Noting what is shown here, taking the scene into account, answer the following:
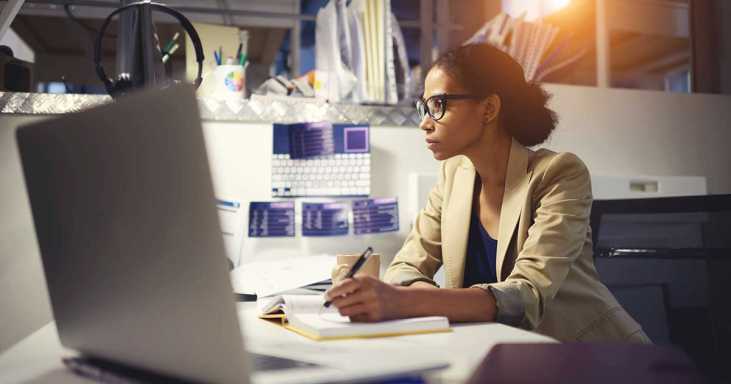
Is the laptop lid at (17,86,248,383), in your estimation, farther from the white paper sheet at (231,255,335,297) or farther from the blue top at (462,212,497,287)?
the blue top at (462,212,497,287)

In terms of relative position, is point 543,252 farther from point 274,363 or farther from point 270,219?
point 270,219

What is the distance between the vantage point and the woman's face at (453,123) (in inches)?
54.4

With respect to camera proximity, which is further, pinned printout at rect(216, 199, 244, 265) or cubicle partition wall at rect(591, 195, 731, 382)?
pinned printout at rect(216, 199, 244, 265)

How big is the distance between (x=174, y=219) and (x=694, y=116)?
2.18 meters

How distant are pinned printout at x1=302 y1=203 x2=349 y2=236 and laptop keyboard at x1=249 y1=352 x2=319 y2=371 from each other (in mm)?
999

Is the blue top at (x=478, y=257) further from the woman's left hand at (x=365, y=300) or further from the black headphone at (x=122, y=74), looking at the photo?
the black headphone at (x=122, y=74)

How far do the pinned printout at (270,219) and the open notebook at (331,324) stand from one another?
2.30 feet

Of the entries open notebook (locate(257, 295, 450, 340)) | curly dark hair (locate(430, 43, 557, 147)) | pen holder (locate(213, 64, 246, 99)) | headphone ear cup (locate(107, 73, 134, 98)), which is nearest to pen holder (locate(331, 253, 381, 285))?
open notebook (locate(257, 295, 450, 340))

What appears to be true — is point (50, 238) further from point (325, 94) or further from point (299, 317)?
point (325, 94)

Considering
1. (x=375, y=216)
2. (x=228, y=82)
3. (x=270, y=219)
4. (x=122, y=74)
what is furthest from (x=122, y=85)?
(x=375, y=216)

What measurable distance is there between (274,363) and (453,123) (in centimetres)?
89

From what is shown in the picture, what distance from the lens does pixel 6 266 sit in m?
1.48

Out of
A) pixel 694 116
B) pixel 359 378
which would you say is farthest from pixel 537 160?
pixel 694 116

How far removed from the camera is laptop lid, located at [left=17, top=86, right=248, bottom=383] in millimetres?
412
